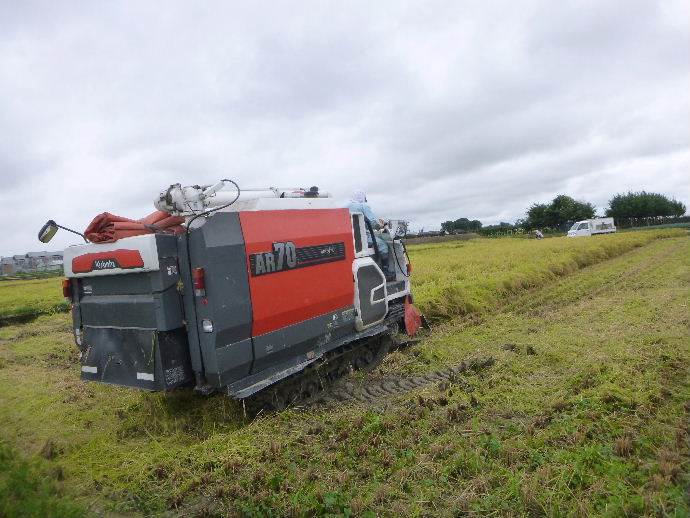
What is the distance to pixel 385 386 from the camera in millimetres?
6562

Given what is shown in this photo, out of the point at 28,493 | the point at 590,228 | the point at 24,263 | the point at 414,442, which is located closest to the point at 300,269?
the point at 414,442

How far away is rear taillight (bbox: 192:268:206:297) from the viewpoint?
192 inches

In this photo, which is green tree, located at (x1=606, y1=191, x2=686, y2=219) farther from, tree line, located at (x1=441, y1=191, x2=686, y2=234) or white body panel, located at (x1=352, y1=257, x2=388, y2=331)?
white body panel, located at (x1=352, y1=257, x2=388, y2=331)

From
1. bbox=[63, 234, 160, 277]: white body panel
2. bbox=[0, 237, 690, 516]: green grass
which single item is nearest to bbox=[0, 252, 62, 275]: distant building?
bbox=[63, 234, 160, 277]: white body panel

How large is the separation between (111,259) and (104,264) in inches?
6.3

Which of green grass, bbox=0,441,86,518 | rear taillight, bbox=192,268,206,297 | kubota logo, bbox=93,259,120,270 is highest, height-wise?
kubota logo, bbox=93,259,120,270

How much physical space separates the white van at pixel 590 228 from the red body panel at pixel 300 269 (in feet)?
138

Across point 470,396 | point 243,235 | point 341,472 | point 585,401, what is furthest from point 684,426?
point 243,235

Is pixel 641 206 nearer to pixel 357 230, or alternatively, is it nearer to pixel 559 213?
pixel 559 213

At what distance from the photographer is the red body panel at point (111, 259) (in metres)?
4.95

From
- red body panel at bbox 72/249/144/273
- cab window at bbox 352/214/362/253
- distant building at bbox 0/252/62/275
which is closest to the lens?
red body panel at bbox 72/249/144/273

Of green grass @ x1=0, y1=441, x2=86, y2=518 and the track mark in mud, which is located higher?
green grass @ x1=0, y1=441, x2=86, y2=518

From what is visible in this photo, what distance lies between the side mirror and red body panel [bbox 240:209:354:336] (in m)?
2.19

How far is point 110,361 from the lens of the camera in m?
5.44
